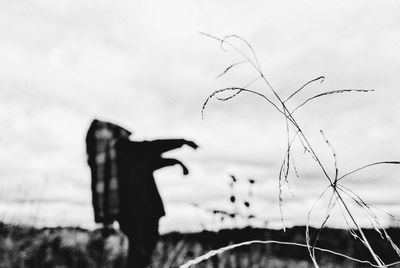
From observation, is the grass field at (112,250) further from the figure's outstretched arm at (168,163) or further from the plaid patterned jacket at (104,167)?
the plaid patterned jacket at (104,167)

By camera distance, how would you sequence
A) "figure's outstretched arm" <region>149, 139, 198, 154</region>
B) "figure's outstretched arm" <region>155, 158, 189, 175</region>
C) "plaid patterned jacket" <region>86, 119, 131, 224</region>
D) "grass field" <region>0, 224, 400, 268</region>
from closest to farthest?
1. "figure's outstretched arm" <region>149, 139, 198, 154</region>
2. "figure's outstretched arm" <region>155, 158, 189, 175</region>
3. "plaid patterned jacket" <region>86, 119, 131, 224</region>
4. "grass field" <region>0, 224, 400, 268</region>

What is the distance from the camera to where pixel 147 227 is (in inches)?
164

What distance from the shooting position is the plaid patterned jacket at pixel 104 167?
4270mm

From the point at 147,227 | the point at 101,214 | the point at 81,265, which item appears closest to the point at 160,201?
the point at 147,227

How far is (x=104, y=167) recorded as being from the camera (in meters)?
4.33

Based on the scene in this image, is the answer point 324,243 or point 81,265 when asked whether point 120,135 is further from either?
point 324,243

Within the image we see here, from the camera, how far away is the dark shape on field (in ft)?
13.6

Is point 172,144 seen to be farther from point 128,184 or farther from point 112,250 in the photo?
point 112,250

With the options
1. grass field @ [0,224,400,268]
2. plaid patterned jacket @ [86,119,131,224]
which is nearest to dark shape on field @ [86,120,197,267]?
plaid patterned jacket @ [86,119,131,224]

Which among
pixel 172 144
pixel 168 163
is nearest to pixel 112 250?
pixel 168 163

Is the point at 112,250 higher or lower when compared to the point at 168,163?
lower

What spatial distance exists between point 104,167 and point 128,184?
29 cm

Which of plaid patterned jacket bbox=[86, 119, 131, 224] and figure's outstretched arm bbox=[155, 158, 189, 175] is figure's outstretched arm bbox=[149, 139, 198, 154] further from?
plaid patterned jacket bbox=[86, 119, 131, 224]

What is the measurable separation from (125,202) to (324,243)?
678cm
